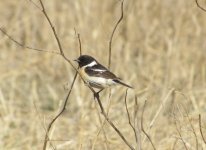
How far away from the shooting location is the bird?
413 cm

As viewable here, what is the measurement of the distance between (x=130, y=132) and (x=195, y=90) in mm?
1260

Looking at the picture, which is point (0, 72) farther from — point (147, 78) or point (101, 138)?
point (101, 138)

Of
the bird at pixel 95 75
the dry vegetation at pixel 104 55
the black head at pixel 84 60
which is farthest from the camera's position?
the dry vegetation at pixel 104 55

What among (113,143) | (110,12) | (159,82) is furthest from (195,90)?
(113,143)

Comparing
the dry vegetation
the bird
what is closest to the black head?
the bird

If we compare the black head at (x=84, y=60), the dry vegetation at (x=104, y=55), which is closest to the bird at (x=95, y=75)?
the black head at (x=84, y=60)

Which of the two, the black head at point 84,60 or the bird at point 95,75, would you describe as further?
the black head at point 84,60

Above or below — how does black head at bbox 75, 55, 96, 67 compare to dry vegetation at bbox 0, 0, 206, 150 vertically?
above

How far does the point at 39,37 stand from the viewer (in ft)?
27.7

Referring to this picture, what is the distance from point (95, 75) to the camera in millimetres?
4141

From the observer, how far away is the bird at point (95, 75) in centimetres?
413

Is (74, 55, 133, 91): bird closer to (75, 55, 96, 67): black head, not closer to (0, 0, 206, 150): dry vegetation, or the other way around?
(75, 55, 96, 67): black head

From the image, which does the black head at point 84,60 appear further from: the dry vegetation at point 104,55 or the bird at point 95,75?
the dry vegetation at point 104,55

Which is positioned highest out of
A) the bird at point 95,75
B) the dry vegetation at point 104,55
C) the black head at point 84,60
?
the black head at point 84,60
